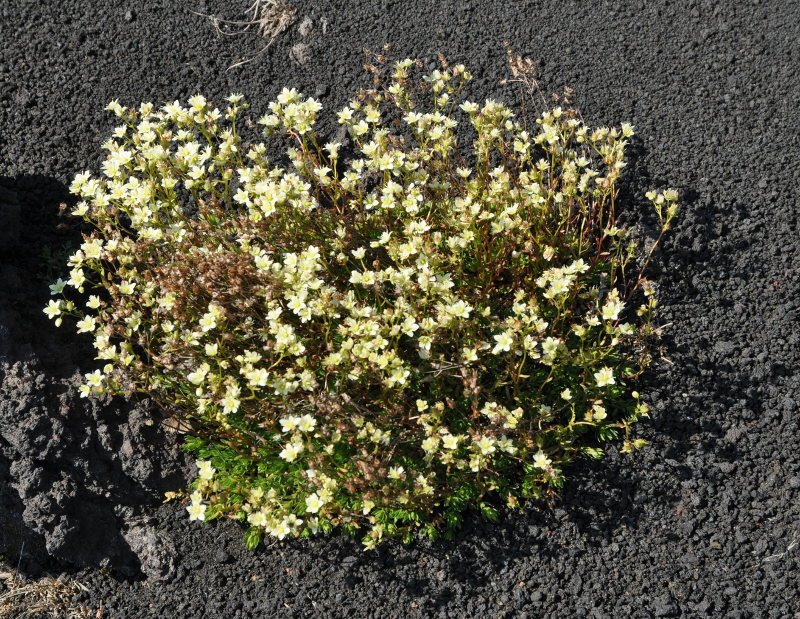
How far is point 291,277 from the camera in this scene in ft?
10.8

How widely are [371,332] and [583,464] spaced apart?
3.70 ft

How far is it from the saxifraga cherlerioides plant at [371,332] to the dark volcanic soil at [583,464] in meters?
0.17

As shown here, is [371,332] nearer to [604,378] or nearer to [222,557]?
[604,378]

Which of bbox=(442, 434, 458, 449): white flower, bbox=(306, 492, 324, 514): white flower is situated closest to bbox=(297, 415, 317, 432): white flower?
bbox=(306, 492, 324, 514): white flower

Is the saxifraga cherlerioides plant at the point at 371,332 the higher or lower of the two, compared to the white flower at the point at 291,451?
higher

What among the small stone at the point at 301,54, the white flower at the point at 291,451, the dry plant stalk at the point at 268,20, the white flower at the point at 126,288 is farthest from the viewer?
the dry plant stalk at the point at 268,20

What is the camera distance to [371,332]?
325 cm

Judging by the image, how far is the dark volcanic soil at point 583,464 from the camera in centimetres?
336

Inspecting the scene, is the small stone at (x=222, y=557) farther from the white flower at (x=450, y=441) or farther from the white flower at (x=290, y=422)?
the white flower at (x=450, y=441)

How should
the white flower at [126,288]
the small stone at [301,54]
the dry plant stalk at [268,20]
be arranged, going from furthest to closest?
the dry plant stalk at [268,20], the small stone at [301,54], the white flower at [126,288]

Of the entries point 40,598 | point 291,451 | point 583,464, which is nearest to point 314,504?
point 291,451

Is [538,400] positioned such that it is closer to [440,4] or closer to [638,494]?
[638,494]

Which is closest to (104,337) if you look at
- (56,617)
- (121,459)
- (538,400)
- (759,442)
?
(121,459)

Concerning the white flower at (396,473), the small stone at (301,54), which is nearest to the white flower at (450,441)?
the white flower at (396,473)
